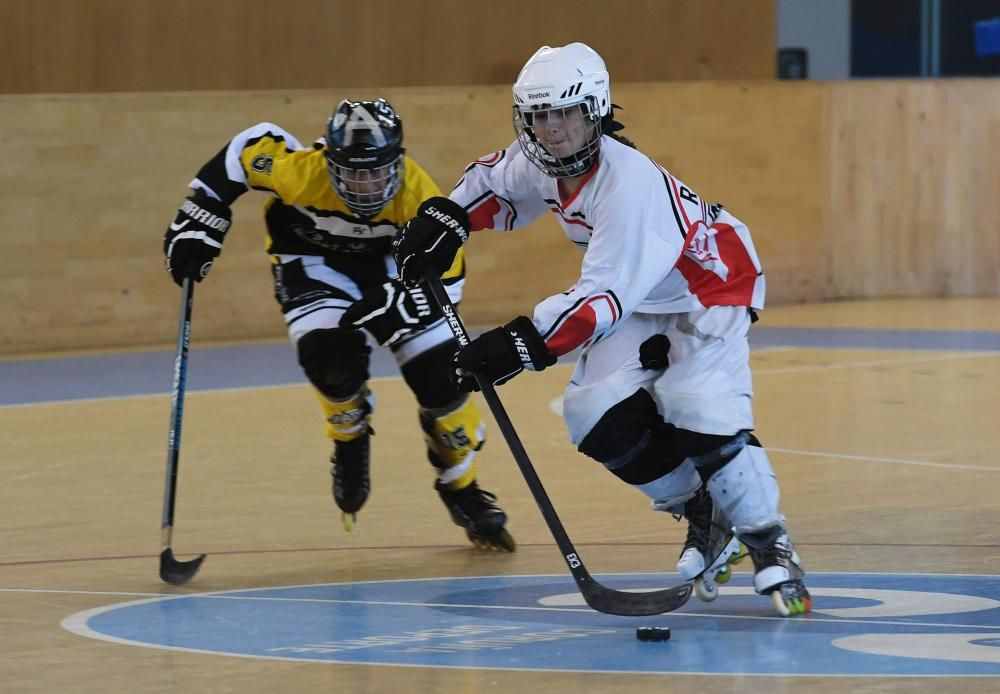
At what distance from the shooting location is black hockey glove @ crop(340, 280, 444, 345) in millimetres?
4902

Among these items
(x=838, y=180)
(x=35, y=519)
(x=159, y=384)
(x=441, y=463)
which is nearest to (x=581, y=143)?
(x=441, y=463)

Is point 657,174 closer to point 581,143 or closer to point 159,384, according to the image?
point 581,143

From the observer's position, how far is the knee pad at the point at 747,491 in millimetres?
4605

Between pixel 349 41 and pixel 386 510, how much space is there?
6716mm

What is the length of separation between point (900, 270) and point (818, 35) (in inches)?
169

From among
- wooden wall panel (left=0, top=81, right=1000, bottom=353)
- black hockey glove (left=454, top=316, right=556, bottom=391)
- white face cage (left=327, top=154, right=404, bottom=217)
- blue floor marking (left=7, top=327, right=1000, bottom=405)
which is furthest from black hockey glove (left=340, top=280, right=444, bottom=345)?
wooden wall panel (left=0, top=81, right=1000, bottom=353)

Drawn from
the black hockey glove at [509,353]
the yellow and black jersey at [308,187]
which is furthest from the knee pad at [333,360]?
the black hockey glove at [509,353]

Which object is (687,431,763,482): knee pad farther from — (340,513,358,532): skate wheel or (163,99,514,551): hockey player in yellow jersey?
(340,513,358,532): skate wheel

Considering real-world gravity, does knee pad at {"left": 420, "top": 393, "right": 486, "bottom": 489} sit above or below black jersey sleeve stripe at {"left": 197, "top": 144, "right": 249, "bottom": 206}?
below

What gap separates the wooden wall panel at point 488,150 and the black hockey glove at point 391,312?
5.70 meters

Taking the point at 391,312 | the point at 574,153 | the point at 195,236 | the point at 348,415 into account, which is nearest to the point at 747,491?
the point at 574,153

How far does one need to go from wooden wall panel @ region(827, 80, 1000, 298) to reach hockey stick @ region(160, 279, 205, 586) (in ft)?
28.7

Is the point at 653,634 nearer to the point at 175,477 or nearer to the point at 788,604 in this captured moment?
the point at 788,604

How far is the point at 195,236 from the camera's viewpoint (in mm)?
5418
